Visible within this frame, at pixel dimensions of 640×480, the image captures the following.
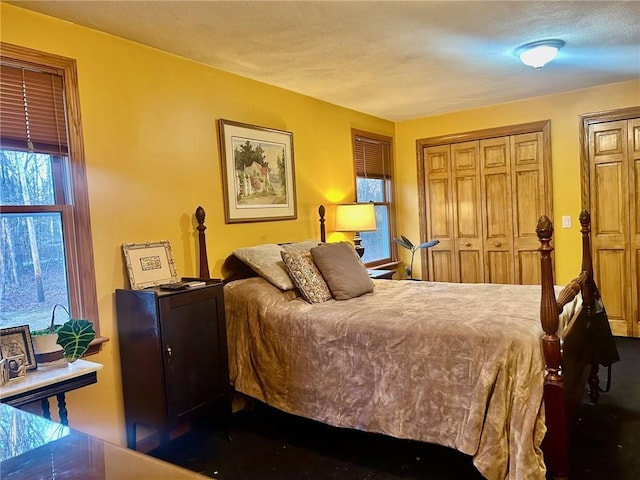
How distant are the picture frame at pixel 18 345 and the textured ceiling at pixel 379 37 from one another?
1.52 m

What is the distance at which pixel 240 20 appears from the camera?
2465 mm

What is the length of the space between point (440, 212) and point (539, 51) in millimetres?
2448

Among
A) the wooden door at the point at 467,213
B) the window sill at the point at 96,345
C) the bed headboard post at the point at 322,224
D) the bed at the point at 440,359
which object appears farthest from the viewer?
the wooden door at the point at 467,213

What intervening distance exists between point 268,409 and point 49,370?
5.08ft

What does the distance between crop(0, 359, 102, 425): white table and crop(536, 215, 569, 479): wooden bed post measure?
1968 millimetres

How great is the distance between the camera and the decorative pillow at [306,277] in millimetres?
2910

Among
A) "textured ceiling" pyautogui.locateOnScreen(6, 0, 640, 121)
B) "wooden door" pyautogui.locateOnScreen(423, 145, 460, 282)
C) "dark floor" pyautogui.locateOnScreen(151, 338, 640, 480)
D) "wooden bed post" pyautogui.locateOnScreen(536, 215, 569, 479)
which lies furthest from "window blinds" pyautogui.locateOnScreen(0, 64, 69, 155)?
"wooden door" pyautogui.locateOnScreen(423, 145, 460, 282)

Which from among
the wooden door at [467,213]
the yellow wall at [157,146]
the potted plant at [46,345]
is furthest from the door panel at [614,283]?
the potted plant at [46,345]

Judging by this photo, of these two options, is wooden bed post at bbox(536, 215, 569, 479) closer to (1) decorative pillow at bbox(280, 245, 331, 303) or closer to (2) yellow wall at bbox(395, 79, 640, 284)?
(1) decorative pillow at bbox(280, 245, 331, 303)

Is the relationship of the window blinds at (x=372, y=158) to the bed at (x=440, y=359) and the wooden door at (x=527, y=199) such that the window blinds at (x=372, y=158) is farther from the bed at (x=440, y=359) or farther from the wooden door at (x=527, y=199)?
the bed at (x=440, y=359)

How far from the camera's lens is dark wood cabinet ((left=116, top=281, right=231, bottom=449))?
7.93 ft

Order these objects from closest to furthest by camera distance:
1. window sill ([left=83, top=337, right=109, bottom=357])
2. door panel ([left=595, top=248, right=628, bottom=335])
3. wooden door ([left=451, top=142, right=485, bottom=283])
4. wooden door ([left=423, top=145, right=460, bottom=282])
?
window sill ([left=83, top=337, right=109, bottom=357]) < door panel ([left=595, top=248, right=628, bottom=335]) < wooden door ([left=451, top=142, right=485, bottom=283]) < wooden door ([left=423, top=145, right=460, bottom=282])

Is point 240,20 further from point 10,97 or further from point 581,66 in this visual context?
point 581,66

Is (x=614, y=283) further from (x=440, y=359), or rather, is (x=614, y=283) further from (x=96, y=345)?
(x=96, y=345)
